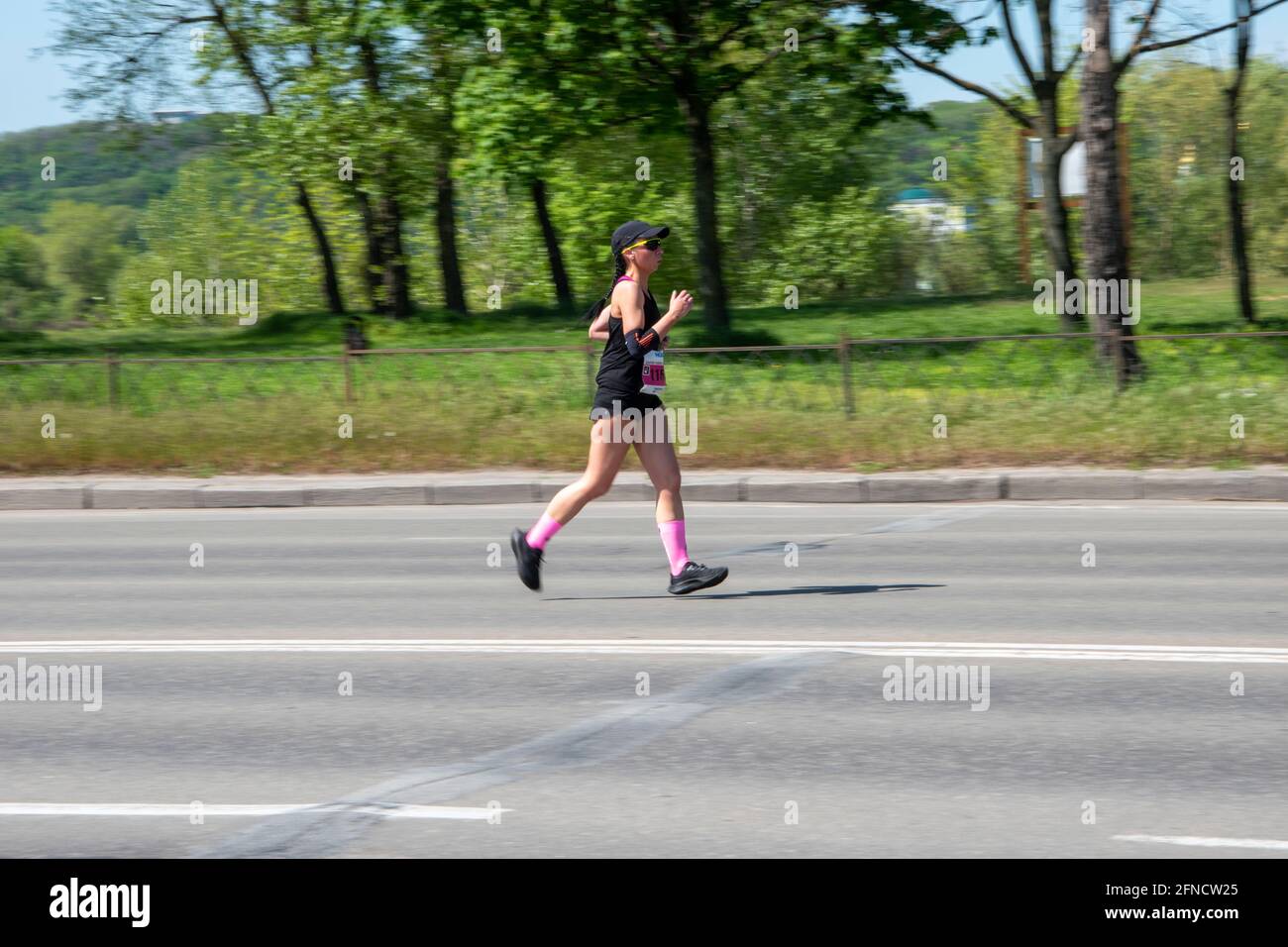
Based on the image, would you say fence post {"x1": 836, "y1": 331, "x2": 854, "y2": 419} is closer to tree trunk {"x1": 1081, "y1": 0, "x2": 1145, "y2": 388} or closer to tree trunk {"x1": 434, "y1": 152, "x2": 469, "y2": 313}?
tree trunk {"x1": 1081, "y1": 0, "x2": 1145, "y2": 388}

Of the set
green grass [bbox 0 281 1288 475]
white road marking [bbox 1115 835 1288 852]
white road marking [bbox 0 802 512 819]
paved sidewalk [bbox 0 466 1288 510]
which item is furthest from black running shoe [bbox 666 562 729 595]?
green grass [bbox 0 281 1288 475]

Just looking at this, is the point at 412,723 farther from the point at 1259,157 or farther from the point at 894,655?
the point at 1259,157

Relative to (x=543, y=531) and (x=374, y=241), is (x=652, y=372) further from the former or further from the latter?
(x=374, y=241)

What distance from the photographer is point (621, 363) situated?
805 centimetres

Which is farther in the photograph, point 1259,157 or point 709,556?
point 1259,157

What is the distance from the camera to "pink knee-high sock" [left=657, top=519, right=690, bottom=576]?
8.23m

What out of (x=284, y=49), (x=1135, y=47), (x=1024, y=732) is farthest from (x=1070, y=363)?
(x=284, y=49)

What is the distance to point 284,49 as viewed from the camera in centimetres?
3362

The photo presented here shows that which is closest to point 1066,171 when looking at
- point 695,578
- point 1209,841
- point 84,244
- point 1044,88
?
point 1044,88

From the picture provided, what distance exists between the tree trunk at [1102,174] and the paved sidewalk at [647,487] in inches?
146

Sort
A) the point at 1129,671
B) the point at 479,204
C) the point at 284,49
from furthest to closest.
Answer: the point at 479,204 < the point at 284,49 < the point at 1129,671

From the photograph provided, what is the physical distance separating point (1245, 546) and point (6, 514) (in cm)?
1052

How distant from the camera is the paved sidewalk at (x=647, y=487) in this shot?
12.8 meters

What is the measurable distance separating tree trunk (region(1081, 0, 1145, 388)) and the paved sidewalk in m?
3.70
